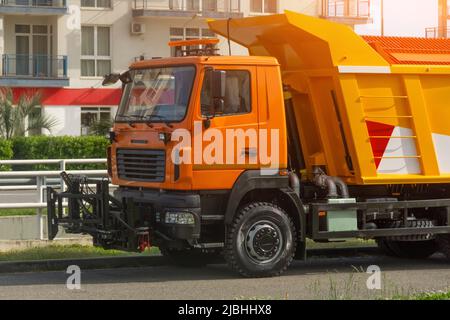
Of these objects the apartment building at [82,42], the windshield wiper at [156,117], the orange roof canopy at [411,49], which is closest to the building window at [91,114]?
the apartment building at [82,42]

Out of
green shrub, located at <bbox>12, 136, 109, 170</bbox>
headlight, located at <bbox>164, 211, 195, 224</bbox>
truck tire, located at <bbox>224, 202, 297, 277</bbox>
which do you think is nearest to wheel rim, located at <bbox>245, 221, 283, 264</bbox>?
truck tire, located at <bbox>224, 202, 297, 277</bbox>

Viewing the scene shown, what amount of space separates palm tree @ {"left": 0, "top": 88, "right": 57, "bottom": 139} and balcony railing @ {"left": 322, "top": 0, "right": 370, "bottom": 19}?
18902 mm

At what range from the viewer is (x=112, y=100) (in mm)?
54219

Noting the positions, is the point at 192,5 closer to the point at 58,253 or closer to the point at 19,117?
the point at 19,117

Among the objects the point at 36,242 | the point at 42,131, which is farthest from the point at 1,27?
the point at 36,242

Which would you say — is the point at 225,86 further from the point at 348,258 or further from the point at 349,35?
the point at 348,258

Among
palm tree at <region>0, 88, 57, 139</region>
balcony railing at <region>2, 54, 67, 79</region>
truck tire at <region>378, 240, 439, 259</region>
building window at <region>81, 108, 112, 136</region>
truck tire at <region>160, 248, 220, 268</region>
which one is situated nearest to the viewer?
truck tire at <region>160, 248, 220, 268</region>

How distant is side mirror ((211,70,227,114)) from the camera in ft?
45.8

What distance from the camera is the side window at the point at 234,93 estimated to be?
14.0m

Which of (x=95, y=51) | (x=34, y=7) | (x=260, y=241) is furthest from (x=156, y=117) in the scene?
(x=95, y=51)

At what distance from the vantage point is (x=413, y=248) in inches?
669

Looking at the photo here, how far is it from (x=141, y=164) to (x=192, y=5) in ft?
141

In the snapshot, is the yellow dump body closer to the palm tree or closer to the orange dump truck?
the orange dump truck

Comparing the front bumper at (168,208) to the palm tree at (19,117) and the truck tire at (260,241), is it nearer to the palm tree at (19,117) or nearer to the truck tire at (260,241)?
the truck tire at (260,241)
